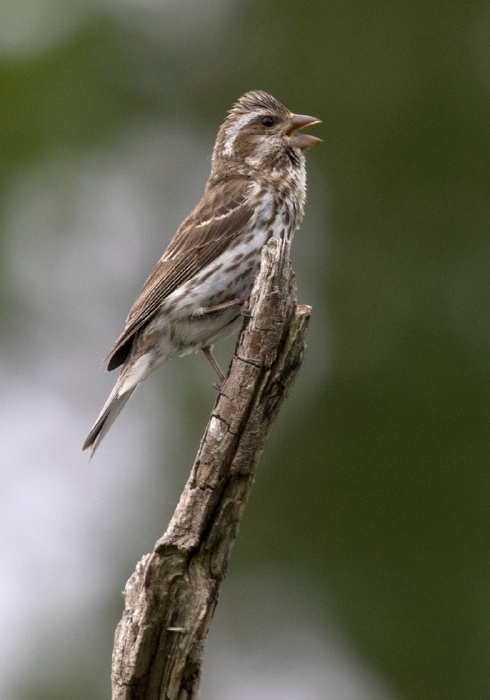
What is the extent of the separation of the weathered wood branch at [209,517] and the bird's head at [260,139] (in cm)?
190

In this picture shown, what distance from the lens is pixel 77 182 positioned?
11.4 m

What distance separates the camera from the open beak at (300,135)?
24.6ft

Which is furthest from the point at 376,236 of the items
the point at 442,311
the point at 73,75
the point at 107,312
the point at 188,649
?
the point at 188,649

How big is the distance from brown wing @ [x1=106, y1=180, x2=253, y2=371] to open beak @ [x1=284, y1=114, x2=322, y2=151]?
47 centimetres

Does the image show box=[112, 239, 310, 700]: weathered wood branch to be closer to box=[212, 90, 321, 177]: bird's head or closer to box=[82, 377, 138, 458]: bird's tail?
box=[82, 377, 138, 458]: bird's tail

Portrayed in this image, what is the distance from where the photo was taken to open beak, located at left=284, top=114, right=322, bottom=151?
295 inches

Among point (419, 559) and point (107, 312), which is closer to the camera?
point (419, 559)

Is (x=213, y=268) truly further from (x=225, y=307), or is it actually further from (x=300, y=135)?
(x=300, y=135)

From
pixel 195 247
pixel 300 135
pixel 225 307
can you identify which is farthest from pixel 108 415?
pixel 300 135

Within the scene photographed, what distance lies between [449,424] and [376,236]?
66.3 inches

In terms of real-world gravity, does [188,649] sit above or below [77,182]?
below

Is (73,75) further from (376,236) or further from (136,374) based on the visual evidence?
(136,374)

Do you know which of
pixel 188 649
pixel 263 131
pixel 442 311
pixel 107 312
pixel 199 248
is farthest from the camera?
pixel 107 312

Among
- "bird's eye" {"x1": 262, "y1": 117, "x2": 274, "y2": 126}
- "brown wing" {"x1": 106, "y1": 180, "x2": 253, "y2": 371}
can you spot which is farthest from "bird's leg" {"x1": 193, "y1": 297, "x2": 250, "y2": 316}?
"bird's eye" {"x1": 262, "y1": 117, "x2": 274, "y2": 126}
